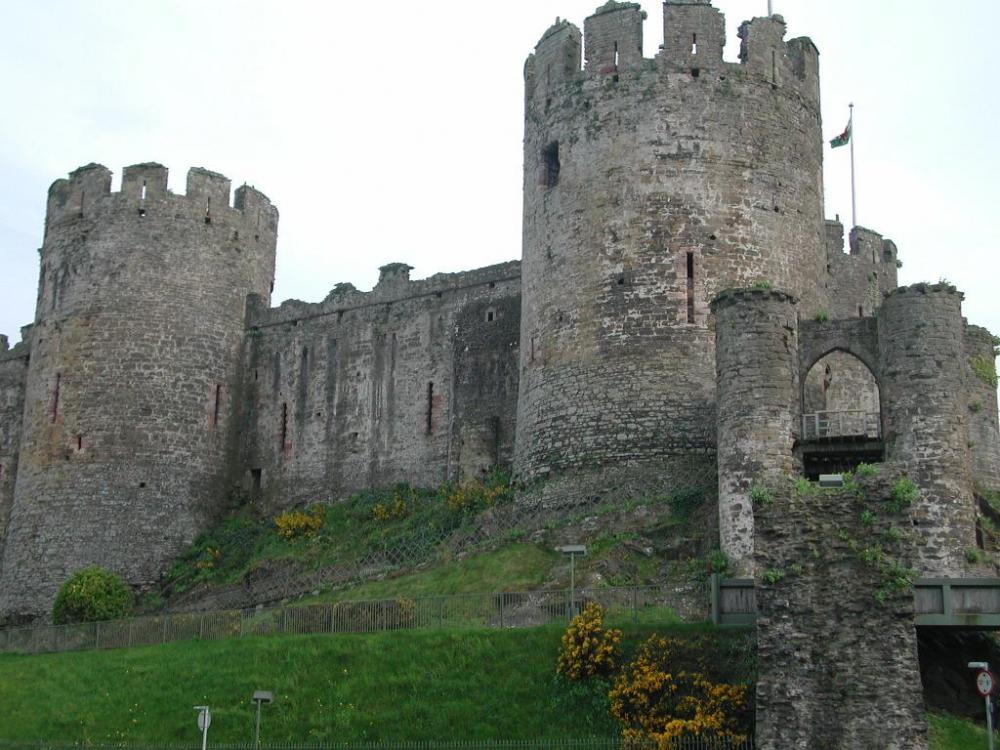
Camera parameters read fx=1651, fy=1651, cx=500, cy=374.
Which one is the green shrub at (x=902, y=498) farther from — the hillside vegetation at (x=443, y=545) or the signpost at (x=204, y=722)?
the signpost at (x=204, y=722)

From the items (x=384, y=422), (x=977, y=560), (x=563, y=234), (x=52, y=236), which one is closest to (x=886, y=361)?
(x=977, y=560)

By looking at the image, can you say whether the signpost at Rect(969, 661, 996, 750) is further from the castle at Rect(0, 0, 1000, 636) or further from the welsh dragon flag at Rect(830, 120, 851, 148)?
the welsh dragon flag at Rect(830, 120, 851, 148)

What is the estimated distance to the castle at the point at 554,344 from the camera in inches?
1275

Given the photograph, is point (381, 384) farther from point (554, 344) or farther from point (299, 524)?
point (554, 344)

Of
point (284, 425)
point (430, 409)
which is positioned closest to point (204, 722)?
point (430, 409)

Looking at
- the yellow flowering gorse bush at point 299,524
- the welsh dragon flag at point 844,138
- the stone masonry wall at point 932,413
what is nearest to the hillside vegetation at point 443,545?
the yellow flowering gorse bush at point 299,524

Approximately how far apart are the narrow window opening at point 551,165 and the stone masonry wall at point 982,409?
34.1 feet

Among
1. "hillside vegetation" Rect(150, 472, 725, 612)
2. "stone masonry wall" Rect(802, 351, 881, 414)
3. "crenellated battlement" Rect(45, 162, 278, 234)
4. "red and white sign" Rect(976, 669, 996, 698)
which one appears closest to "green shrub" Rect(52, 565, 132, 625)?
"hillside vegetation" Rect(150, 472, 725, 612)

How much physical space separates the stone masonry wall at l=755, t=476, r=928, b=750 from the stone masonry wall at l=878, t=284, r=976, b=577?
8.12 meters

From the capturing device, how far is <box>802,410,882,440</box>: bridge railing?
33531 mm

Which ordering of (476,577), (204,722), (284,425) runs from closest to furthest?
(204,722), (476,577), (284,425)

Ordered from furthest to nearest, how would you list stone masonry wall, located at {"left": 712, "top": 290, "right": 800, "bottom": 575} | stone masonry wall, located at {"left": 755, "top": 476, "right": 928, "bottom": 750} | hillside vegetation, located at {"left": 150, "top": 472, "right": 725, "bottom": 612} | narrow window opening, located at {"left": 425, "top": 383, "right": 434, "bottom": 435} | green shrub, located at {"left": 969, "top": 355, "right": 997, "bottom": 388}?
narrow window opening, located at {"left": 425, "top": 383, "right": 434, "bottom": 435} < green shrub, located at {"left": 969, "top": 355, "right": 997, "bottom": 388} < hillside vegetation, located at {"left": 150, "top": 472, "right": 725, "bottom": 612} < stone masonry wall, located at {"left": 712, "top": 290, "right": 800, "bottom": 575} < stone masonry wall, located at {"left": 755, "top": 476, "right": 928, "bottom": 750}

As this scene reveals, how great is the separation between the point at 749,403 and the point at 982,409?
6.60m

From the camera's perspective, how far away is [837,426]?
34375 mm
